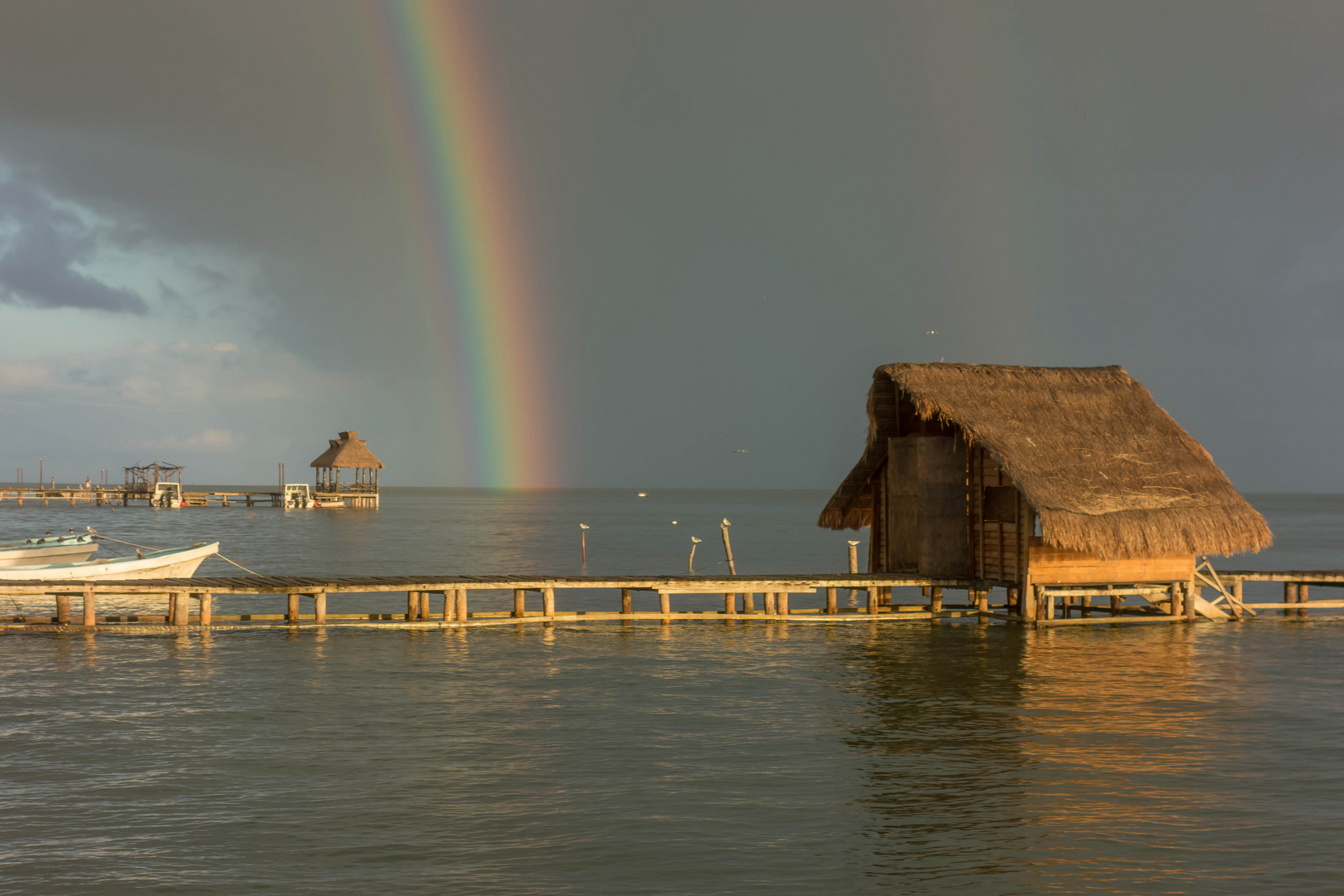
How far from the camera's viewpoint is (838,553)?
2388 inches

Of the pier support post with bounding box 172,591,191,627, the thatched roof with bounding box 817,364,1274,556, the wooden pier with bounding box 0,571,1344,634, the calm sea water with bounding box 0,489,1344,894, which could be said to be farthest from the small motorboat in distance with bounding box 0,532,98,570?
the thatched roof with bounding box 817,364,1274,556

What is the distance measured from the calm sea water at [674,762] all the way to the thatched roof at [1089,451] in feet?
7.52

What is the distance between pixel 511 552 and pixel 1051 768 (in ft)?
149

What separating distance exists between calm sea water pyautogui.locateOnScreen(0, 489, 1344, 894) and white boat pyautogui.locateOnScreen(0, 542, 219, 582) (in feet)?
10.8

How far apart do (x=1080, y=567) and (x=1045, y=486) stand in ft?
8.11

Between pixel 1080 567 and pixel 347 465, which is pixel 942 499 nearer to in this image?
pixel 1080 567

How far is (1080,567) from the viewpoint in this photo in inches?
880

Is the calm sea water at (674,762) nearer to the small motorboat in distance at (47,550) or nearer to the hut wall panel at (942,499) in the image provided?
the hut wall panel at (942,499)

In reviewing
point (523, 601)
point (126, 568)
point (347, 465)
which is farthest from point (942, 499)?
point (347, 465)

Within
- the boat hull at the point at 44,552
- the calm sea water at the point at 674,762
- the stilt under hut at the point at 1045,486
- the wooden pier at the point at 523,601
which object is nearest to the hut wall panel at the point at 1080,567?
the stilt under hut at the point at 1045,486

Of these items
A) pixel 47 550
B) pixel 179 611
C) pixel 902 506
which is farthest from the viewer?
pixel 47 550

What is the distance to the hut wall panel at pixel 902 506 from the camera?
963 inches

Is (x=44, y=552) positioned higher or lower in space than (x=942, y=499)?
lower

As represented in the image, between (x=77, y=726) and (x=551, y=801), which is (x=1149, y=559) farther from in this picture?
(x=77, y=726)
